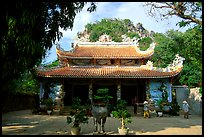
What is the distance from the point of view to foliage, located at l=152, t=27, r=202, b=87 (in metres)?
7.08

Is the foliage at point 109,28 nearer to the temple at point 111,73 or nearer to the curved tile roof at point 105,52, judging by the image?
the curved tile roof at point 105,52

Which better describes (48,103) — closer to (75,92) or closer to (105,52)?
(75,92)

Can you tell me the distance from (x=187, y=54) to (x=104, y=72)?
10.7m

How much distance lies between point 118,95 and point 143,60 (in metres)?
3.07

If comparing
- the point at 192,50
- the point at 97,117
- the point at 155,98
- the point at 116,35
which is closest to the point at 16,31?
the point at 97,117

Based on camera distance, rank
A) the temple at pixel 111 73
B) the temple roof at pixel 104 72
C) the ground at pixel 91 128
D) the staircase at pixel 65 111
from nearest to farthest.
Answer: the ground at pixel 91 128 → the staircase at pixel 65 111 → the temple roof at pixel 104 72 → the temple at pixel 111 73

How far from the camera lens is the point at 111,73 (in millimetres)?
17312

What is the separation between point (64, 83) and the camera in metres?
18.1

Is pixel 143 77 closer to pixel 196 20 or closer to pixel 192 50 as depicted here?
pixel 192 50

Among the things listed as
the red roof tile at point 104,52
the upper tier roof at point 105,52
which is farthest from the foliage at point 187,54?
the red roof tile at point 104,52

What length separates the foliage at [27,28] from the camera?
5934 millimetres

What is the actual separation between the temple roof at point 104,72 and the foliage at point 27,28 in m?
9.64

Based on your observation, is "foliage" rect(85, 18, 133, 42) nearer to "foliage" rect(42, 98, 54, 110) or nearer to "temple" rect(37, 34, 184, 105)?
"temple" rect(37, 34, 184, 105)

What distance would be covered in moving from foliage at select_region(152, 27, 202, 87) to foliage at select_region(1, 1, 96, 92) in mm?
2846
